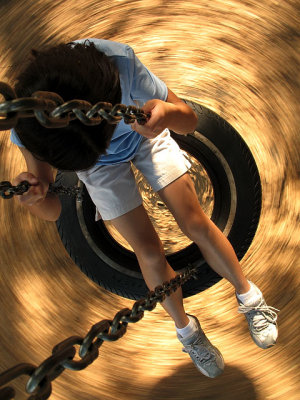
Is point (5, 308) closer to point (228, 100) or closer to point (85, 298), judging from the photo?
point (85, 298)

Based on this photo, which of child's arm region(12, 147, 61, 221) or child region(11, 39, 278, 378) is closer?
child region(11, 39, 278, 378)

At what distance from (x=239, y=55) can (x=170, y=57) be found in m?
0.14

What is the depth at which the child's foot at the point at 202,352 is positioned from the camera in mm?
699

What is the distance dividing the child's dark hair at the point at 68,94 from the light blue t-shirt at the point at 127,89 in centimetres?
8

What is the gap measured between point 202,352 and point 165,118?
0.44 m

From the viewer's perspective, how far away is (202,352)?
707 millimetres

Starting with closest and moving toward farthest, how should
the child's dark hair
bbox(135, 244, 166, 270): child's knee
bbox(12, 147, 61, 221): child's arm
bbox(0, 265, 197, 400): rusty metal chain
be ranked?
1. bbox(0, 265, 197, 400): rusty metal chain
2. the child's dark hair
3. bbox(12, 147, 61, 221): child's arm
4. bbox(135, 244, 166, 270): child's knee

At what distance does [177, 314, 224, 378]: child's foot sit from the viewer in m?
0.70

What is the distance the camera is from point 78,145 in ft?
1.34

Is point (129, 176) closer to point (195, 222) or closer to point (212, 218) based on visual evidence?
point (195, 222)

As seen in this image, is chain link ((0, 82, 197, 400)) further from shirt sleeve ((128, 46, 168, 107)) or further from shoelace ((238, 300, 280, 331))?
shoelace ((238, 300, 280, 331))

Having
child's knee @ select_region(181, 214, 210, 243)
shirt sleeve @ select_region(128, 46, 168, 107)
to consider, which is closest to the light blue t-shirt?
shirt sleeve @ select_region(128, 46, 168, 107)

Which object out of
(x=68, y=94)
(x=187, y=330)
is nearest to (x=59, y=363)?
(x=68, y=94)

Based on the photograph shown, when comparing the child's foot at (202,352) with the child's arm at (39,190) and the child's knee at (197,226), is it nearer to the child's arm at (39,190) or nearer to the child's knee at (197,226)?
the child's knee at (197,226)
